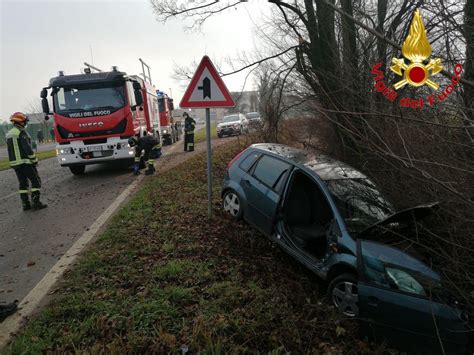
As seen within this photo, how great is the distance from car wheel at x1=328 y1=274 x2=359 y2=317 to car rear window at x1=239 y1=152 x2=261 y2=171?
2492 millimetres

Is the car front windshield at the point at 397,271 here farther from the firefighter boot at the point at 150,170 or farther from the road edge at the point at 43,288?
the firefighter boot at the point at 150,170

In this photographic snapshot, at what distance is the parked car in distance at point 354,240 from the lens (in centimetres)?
285

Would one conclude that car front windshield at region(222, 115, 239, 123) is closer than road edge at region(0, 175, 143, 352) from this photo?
No

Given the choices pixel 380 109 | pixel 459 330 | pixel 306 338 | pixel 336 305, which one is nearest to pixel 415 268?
pixel 459 330

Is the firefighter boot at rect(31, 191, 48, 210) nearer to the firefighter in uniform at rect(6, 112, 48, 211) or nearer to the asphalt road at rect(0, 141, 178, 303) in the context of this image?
the firefighter in uniform at rect(6, 112, 48, 211)

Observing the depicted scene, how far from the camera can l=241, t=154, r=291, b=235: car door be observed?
181 inches

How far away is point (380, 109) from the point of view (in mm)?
4895

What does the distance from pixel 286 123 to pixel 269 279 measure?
690 cm

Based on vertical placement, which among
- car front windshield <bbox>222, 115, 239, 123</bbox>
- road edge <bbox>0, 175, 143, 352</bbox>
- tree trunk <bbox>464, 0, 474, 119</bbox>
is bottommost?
road edge <bbox>0, 175, 143, 352</bbox>

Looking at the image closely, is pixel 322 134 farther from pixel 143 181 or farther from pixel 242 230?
pixel 143 181

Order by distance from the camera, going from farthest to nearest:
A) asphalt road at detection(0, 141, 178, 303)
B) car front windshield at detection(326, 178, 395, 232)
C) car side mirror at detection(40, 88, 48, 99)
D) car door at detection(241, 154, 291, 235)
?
car side mirror at detection(40, 88, 48, 99) < car door at detection(241, 154, 291, 235) < asphalt road at detection(0, 141, 178, 303) < car front windshield at detection(326, 178, 395, 232)

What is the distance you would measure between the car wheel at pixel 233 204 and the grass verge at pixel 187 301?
11.0 inches

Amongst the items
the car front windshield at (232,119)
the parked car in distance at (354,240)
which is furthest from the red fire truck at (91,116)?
the car front windshield at (232,119)

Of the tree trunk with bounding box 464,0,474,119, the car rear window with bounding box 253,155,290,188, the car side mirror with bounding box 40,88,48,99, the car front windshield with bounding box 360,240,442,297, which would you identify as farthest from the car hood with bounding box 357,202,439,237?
the car side mirror with bounding box 40,88,48,99
